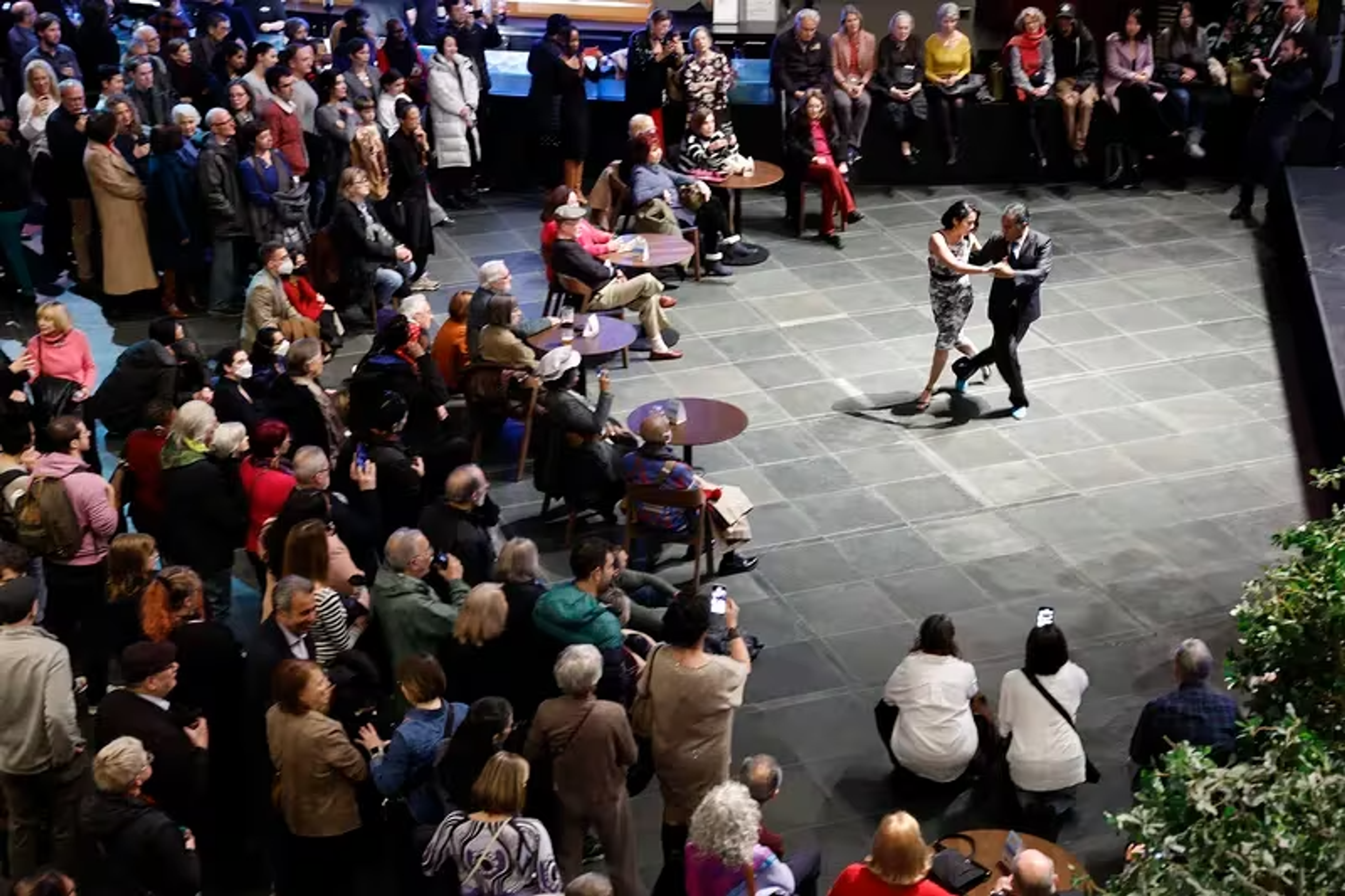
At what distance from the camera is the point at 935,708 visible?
7105mm

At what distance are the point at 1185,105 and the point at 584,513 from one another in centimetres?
727

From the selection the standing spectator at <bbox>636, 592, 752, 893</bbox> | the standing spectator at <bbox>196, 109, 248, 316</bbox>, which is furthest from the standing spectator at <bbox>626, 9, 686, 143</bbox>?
the standing spectator at <bbox>636, 592, 752, 893</bbox>

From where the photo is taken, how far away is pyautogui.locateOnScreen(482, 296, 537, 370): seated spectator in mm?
9688

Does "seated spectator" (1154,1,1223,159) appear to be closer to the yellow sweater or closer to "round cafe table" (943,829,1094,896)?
the yellow sweater

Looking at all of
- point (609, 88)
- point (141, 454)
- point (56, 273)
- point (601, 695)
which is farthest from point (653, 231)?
point (601, 695)

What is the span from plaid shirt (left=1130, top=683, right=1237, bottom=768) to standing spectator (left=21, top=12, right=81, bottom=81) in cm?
943

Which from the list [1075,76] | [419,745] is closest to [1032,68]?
[1075,76]

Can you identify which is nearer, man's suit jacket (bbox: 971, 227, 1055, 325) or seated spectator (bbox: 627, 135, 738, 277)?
man's suit jacket (bbox: 971, 227, 1055, 325)

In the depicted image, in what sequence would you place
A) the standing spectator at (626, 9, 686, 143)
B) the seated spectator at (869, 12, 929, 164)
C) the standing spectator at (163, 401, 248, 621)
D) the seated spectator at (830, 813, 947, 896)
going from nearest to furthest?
the seated spectator at (830, 813, 947, 896) < the standing spectator at (163, 401, 248, 621) < the standing spectator at (626, 9, 686, 143) < the seated spectator at (869, 12, 929, 164)

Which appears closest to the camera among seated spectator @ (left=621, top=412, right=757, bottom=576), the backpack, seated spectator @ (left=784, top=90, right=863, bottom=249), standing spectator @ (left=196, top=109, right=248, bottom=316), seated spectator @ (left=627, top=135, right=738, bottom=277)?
the backpack

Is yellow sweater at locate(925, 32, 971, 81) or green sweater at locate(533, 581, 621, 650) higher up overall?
yellow sweater at locate(925, 32, 971, 81)

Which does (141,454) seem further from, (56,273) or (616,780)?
(56,273)

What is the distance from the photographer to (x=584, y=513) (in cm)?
962

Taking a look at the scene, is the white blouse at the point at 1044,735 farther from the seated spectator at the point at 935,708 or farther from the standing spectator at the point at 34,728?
the standing spectator at the point at 34,728
